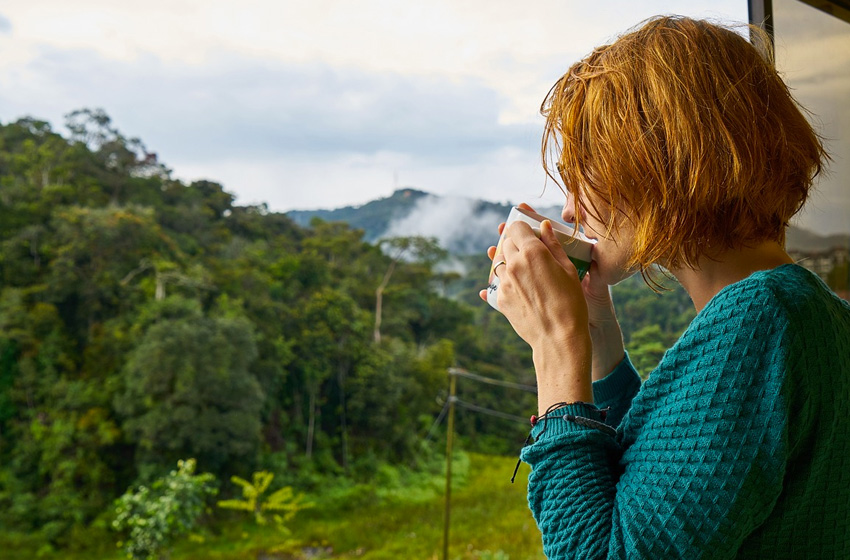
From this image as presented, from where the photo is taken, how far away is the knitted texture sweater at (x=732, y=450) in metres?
0.42

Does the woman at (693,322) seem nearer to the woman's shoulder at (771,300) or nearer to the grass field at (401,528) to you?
the woman's shoulder at (771,300)

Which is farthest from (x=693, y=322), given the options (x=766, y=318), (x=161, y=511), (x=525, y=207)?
(x=161, y=511)

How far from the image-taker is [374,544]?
384cm

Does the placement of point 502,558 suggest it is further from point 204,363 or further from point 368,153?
point 368,153

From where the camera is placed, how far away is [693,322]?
0.47 m

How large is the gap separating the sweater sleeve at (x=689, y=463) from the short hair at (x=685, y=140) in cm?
9

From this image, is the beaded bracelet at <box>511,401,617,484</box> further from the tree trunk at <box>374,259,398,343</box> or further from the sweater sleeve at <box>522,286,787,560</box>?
the tree trunk at <box>374,259,398,343</box>

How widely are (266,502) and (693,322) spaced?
150 inches

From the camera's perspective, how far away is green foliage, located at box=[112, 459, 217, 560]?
3367 millimetres

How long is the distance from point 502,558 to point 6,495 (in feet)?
8.20

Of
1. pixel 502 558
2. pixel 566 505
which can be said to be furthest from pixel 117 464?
pixel 566 505

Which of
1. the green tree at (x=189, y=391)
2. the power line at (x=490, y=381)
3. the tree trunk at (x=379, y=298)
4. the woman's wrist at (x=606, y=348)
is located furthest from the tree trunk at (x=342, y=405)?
the woman's wrist at (x=606, y=348)

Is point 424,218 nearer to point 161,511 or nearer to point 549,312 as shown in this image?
point 161,511

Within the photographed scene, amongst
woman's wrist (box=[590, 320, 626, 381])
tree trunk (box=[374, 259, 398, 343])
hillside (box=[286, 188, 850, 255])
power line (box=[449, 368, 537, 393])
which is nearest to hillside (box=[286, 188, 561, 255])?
hillside (box=[286, 188, 850, 255])
